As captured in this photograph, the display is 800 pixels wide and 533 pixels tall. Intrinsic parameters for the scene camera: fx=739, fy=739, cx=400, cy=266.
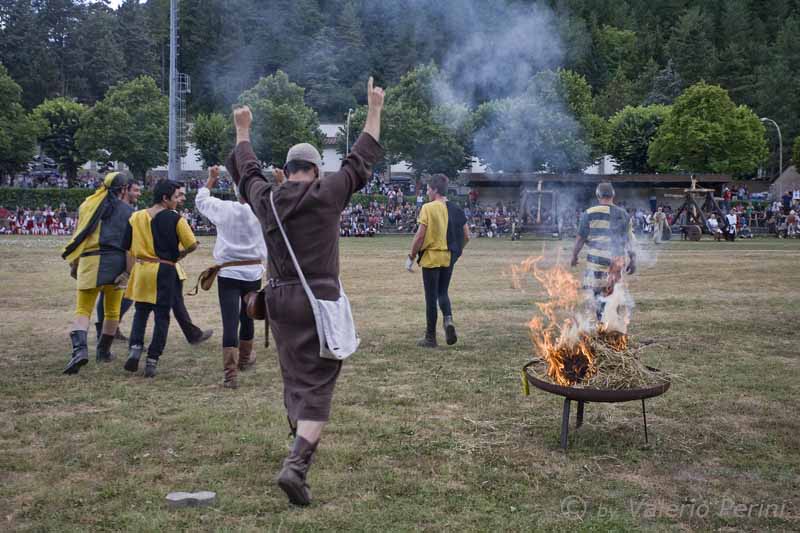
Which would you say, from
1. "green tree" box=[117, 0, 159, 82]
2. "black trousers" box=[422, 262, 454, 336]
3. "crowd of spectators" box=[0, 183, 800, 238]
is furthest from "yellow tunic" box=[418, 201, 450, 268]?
"green tree" box=[117, 0, 159, 82]

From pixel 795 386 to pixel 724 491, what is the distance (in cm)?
332

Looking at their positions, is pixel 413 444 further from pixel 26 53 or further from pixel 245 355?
pixel 26 53

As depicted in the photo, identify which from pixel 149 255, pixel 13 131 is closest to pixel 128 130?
pixel 13 131

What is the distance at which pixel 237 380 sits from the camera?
7.59 m

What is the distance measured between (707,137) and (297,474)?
6015 cm

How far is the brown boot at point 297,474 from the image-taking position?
4.35m

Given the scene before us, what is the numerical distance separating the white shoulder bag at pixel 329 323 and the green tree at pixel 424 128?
39478 mm

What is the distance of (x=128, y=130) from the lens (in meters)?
58.1

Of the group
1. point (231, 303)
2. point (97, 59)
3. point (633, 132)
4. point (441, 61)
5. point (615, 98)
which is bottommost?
point (231, 303)

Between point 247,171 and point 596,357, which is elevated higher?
point 247,171

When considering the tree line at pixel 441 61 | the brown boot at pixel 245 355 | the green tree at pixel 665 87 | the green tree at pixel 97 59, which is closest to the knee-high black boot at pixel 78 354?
the brown boot at pixel 245 355

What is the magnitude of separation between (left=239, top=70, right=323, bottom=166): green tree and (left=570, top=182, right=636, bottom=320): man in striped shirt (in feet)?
157

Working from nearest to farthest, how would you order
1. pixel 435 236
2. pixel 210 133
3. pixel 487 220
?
pixel 435 236 → pixel 487 220 → pixel 210 133

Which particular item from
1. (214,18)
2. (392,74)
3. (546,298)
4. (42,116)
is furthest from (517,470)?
(42,116)
